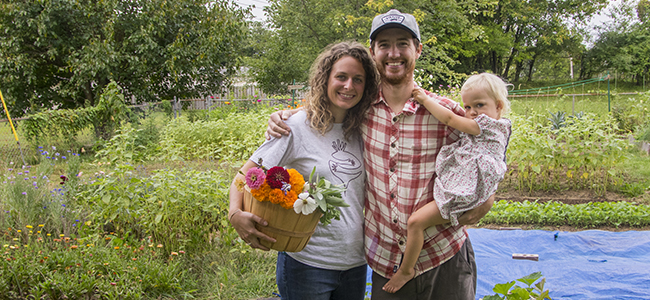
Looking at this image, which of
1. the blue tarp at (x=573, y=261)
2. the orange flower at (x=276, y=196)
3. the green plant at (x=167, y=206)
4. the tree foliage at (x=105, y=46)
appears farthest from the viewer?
the tree foliage at (x=105, y=46)

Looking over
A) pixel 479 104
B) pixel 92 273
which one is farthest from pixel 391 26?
pixel 92 273

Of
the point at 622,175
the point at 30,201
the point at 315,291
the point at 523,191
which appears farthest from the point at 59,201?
the point at 622,175

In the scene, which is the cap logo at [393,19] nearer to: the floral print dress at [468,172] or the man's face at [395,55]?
the man's face at [395,55]

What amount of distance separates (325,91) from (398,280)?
0.87 m

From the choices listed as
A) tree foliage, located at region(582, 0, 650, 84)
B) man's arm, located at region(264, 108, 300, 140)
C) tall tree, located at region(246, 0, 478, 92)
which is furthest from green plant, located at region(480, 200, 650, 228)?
tree foliage, located at region(582, 0, 650, 84)

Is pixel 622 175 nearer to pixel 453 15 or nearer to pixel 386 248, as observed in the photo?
pixel 386 248

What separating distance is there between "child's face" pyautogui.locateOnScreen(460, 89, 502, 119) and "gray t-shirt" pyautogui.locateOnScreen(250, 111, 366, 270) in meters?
0.59

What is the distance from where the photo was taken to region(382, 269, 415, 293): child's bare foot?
1.70 meters

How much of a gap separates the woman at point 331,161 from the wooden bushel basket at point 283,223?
0.29 ft

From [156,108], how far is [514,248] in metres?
7.97

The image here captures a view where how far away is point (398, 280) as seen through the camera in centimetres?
171

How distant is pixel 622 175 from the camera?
5.76 metres

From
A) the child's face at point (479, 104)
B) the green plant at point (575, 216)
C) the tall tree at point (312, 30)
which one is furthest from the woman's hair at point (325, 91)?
the tall tree at point (312, 30)

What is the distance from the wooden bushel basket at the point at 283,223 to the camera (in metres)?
1.45
